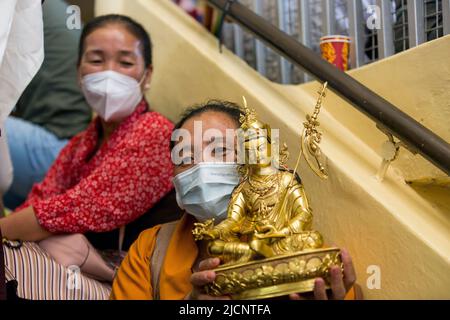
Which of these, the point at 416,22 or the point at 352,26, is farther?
the point at 352,26

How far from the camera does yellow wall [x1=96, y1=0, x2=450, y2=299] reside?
2441 mm

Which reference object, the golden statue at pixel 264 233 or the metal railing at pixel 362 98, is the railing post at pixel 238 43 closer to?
the metal railing at pixel 362 98

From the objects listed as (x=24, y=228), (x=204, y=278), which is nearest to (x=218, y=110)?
(x=204, y=278)

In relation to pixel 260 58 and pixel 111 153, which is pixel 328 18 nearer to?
pixel 260 58

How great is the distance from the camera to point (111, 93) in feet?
11.0

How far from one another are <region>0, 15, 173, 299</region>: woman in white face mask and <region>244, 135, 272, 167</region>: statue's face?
85 cm

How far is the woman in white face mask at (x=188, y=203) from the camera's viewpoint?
8.46 ft

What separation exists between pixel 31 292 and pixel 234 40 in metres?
1.65

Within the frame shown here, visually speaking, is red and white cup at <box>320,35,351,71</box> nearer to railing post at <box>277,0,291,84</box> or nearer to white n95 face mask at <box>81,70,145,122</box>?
railing post at <box>277,0,291,84</box>

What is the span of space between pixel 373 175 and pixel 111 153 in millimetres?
1106

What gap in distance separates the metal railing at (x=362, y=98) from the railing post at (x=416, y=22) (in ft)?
1.10

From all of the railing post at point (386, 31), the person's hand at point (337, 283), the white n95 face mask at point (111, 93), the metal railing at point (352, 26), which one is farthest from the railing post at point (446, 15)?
the white n95 face mask at point (111, 93)
